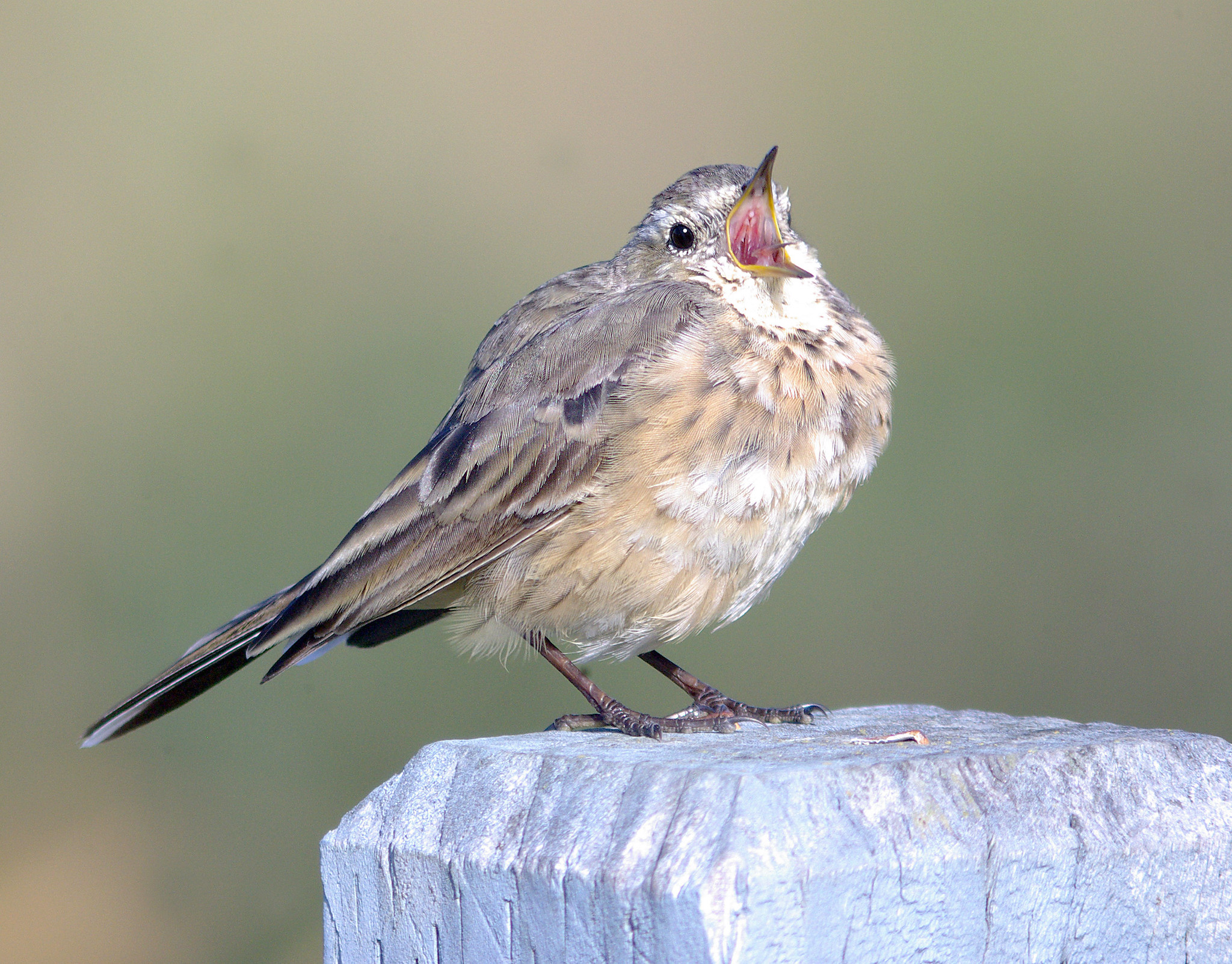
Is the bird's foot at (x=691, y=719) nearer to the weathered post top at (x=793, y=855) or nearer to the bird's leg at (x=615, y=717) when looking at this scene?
the bird's leg at (x=615, y=717)

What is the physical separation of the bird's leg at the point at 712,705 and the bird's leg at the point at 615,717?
30mm

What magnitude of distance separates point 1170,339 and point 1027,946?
23.0ft

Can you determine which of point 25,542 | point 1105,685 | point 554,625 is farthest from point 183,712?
point 1105,685

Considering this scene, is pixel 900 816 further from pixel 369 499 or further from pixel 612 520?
pixel 369 499

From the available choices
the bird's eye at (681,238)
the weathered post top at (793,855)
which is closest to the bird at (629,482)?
the bird's eye at (681,238)

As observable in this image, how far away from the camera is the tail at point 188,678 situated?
3783mm

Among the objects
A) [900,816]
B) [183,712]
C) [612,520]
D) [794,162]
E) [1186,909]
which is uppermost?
[794,162]

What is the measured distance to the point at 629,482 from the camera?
152 inches

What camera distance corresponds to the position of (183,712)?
716 cm

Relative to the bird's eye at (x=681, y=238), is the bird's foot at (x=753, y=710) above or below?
below

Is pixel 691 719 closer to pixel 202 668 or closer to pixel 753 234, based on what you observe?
pixel 202 668

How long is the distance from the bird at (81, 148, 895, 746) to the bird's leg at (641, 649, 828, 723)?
0.04ft

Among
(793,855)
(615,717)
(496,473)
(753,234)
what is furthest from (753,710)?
(793,855)

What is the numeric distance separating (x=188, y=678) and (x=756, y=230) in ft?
7.29
